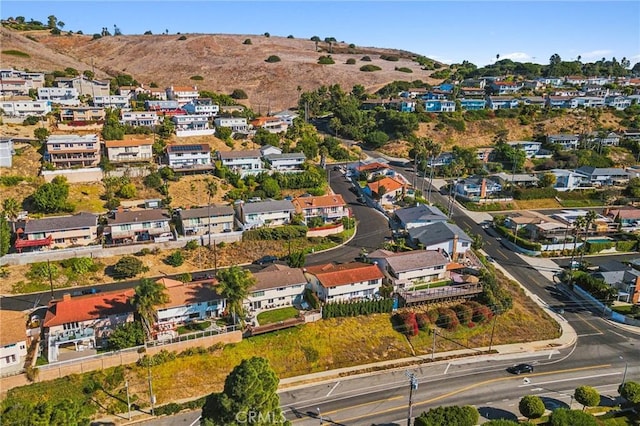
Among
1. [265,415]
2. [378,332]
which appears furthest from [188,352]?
[378,332]

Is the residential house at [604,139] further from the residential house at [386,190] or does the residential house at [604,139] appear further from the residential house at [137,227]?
the residential house at [137,227]

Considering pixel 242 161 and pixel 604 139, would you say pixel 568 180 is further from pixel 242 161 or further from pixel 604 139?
pixel 242 161

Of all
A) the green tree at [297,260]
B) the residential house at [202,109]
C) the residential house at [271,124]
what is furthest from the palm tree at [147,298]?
the residential house at [202,109]

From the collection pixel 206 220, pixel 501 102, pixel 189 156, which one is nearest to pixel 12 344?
pixel 206 220

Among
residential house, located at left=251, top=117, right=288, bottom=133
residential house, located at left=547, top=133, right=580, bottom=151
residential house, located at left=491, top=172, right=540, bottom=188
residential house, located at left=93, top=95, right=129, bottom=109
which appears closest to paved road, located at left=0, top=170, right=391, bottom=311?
residential house, located at left=251, top=117, right=288, bottom=133

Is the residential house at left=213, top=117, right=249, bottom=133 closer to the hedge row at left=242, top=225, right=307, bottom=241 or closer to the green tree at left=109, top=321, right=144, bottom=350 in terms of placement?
the hedge row at left=242, top=225, right=307, bottom=241

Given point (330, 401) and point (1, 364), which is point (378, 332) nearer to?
point (330, 401)
